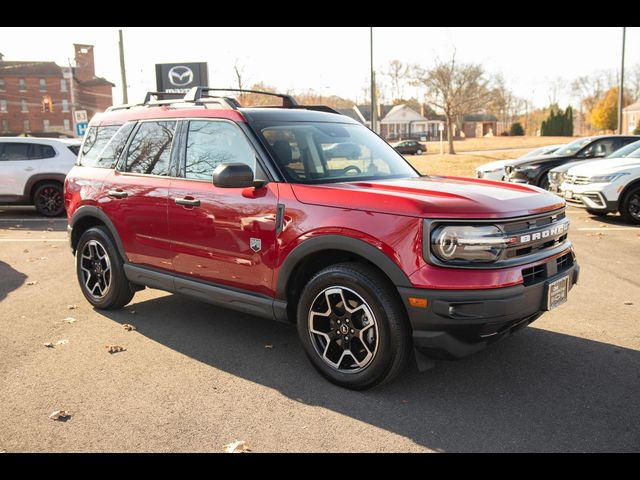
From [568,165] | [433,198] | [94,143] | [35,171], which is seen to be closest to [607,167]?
[568,165]

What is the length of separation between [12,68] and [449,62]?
71.8 meters

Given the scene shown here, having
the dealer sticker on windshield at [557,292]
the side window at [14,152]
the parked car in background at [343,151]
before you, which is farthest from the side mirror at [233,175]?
the side window at [14,152]

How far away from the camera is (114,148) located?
5617 mm

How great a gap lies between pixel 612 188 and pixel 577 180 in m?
0.74

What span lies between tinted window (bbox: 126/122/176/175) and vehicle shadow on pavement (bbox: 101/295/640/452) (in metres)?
1.45

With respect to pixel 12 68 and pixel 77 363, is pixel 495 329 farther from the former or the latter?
pixel 12 68

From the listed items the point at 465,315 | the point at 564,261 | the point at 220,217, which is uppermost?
the point at 220,217

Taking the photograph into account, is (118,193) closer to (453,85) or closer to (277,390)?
(277,390)

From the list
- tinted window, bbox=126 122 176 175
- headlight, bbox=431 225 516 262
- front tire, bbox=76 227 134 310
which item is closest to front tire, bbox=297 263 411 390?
headlight, bbox=431 225 516 262

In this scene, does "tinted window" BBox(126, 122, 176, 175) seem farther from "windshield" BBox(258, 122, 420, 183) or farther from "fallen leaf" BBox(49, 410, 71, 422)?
"fallen leaf" BBox(49, 410, 71, 422)

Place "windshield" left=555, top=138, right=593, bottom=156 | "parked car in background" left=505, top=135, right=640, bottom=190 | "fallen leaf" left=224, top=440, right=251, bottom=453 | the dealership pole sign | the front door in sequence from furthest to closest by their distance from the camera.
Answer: the dealership pole sign → "windshield" left=555, top=138, right=593, bottom=156 → "parked car in background" left=505, top=135, right=640, bottom=190 → the front door → "fallen leaf" left=224, top=440, right=251, bottom=453

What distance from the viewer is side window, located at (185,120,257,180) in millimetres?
4414

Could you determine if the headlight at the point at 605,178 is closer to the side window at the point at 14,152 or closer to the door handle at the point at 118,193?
the door handle at the point at 118,193
